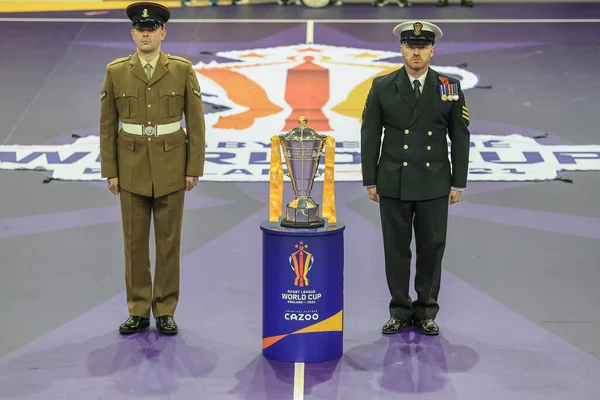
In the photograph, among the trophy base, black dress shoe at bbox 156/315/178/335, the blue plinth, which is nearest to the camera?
the blue plinth

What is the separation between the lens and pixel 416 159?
614 cm

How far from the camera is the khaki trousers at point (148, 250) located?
630 centimetres

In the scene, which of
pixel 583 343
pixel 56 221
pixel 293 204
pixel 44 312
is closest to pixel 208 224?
pixel 56 221

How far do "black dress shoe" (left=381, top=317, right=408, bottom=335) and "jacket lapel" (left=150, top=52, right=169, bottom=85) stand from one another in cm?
185

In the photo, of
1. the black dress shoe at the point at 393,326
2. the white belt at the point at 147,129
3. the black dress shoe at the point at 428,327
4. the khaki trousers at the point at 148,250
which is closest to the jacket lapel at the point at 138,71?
the white belt at the point at 147,129

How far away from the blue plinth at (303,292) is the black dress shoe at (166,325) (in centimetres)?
62

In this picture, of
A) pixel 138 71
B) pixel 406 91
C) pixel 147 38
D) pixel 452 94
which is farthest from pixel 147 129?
pixel 452 94

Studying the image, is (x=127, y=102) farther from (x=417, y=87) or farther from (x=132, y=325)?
(x=417, y=87)

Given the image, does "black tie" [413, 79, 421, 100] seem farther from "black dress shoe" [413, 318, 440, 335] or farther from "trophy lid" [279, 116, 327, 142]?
"black dress shoe" [413, 318, 440, 335]

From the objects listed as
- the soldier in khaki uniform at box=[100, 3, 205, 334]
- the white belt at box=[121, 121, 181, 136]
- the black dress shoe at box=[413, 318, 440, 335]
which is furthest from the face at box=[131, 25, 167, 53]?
the black dress shoe at box=[413, 318, 440, 335]

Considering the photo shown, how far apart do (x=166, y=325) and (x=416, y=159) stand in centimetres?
166

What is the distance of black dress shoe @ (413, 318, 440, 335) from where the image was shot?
246 inches

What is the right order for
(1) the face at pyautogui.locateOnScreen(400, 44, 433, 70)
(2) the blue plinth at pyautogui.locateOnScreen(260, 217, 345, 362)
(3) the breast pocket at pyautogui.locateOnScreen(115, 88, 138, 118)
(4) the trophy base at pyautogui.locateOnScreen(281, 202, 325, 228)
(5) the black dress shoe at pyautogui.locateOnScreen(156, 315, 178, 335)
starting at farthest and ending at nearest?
(5) the black dress shoe at pyautogui.locateOnScreen(156, 315, 178, 335) → (3) the breast pocket at pyautogui.locateOnScreen(115, 88, 138, 118) → (1) the face at pyautogui.locateOnScreen(400, 44, 433, 70) → (4) the trophy base at pyautogui.locateOnScreen(281, 202, 325, 228) → (2) the blue plinth at pyautogui.locateOnScreen(260, 217, 345, 362)

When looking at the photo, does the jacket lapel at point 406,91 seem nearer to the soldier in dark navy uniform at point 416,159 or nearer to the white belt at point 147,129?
the soldier in dark navy uniform at point 416,159
